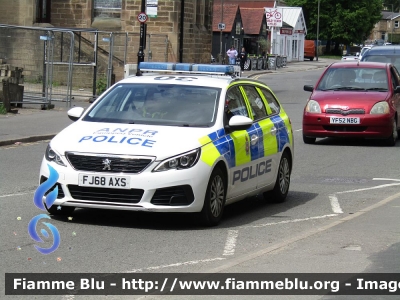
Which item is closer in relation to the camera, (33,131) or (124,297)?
(124,297)

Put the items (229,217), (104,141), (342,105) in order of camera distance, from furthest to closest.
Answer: (342,105) → (229,217) → (104,141)

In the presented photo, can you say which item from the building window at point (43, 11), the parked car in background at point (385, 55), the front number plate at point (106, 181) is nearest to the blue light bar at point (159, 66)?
the front number plate at point (106, 181)

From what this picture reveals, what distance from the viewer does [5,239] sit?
330 inches

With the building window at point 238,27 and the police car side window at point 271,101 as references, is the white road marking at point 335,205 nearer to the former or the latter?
the police car side window at point 271,101

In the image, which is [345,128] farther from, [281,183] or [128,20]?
[128,20]

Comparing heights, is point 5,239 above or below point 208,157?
below

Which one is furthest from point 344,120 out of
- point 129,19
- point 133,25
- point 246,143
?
point 129,19

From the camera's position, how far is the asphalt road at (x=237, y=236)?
747 cm

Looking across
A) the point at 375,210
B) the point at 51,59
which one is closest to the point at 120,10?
the point at 51,59

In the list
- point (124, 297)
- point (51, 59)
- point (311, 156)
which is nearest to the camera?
point (124, 297)

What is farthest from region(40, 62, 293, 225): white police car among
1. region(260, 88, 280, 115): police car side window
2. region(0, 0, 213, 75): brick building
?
region(0, 0, 213, 75): brick building

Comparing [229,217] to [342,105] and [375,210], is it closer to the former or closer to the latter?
[375,210]

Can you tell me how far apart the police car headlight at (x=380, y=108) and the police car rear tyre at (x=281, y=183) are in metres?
6.98

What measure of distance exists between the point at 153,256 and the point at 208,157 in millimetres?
1584
